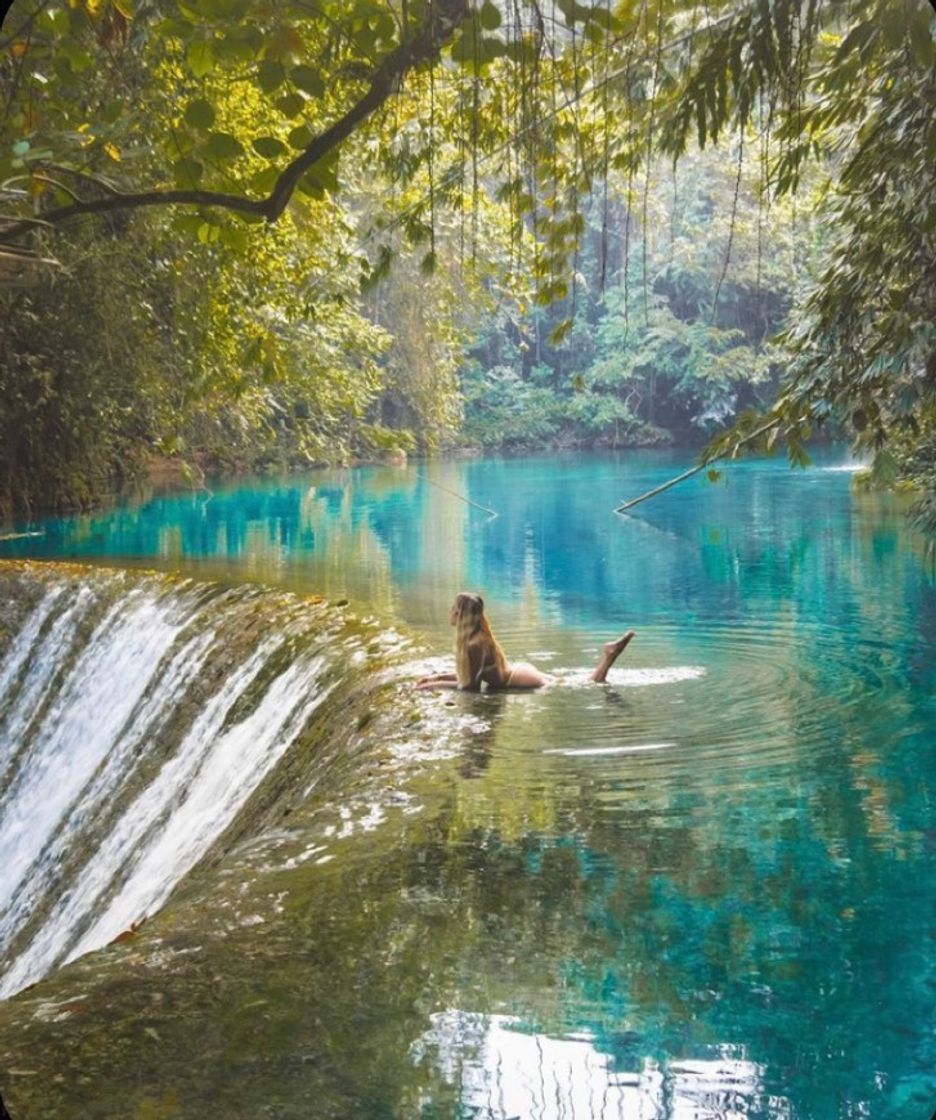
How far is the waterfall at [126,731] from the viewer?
7.72 metres

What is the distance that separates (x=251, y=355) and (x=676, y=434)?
36.5 meters

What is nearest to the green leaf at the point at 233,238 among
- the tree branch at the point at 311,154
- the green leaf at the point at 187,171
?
the green leaf at the point at 187,171

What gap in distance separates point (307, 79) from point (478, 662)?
462cm

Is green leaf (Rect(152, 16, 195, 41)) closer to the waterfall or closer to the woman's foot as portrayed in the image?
the waterfall

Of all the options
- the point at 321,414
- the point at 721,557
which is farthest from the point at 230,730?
the point at 321,414

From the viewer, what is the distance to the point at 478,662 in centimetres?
780

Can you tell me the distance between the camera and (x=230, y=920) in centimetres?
446

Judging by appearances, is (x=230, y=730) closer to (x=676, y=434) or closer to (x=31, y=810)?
(x=31, y=810)

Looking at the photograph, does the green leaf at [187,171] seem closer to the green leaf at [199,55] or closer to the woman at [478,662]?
the green leaf at [199,55]

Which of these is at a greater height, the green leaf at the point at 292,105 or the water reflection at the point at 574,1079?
the green leaf at the point at 292,105

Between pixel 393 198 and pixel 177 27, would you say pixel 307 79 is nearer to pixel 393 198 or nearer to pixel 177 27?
pixel 177 27

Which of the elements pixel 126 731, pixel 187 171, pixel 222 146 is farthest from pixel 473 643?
pixel 222 146

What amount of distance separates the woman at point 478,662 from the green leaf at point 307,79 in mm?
4372

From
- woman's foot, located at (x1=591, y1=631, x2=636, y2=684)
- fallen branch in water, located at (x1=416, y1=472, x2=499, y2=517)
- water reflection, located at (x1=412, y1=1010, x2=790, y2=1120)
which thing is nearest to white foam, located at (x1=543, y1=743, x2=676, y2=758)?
woman's foot, located at (x1=591, y1=631, x2=636, y2=684)
